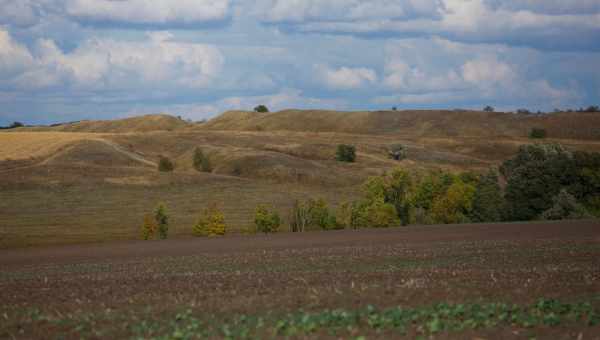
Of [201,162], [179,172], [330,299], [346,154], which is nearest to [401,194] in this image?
[179,172]

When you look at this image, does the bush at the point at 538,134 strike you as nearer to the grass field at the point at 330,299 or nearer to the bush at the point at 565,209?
the bush at the point at 565,209

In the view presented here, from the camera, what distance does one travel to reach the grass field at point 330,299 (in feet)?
53.4

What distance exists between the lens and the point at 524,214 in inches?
3445

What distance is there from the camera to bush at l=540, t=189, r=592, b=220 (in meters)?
80.2

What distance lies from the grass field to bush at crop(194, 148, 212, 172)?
109 meters

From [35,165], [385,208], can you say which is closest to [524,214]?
[385,208]

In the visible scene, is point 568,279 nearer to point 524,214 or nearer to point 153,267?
point 153,267

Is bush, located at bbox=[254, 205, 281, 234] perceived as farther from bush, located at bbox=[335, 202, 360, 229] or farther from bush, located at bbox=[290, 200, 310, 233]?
bush, located at bbox=[335, 202, 360, 229]

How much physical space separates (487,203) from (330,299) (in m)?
74.8

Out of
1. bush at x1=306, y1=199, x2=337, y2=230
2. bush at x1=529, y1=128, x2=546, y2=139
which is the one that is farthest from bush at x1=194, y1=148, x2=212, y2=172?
bush at x1=529, y1=128, x2=546, y2=139

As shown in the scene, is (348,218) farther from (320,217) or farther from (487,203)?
(487,203)

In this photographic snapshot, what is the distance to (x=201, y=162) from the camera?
14925 cm

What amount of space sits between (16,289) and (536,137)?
605 feet

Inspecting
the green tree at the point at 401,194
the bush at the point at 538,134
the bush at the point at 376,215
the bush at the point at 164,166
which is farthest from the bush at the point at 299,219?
the bush at the point at 538,134
